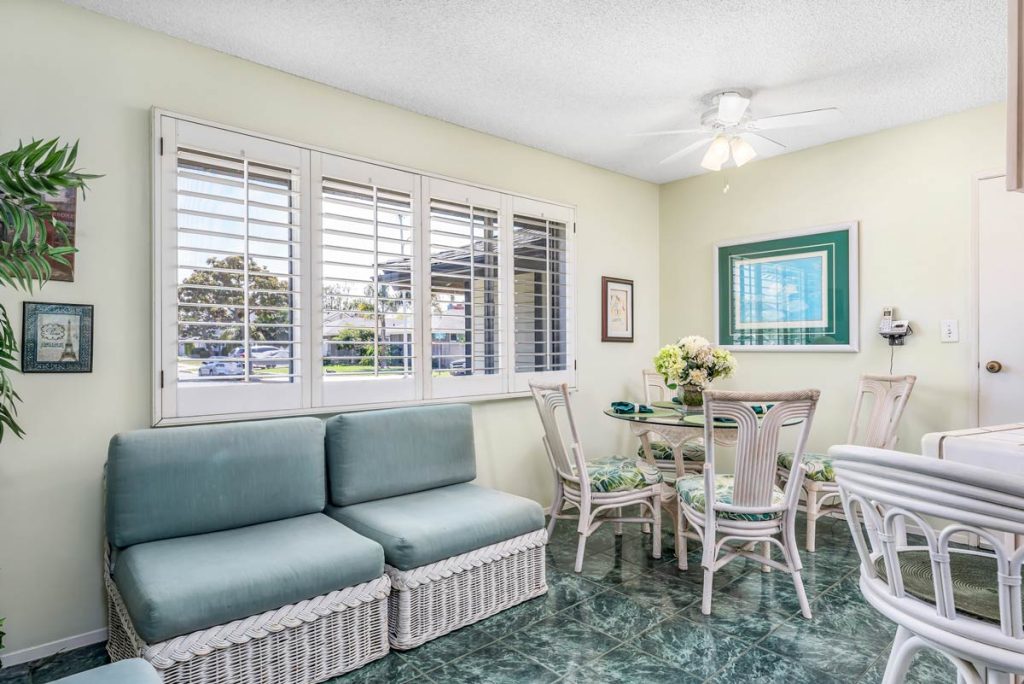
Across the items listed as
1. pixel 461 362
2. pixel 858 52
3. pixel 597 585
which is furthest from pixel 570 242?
pixel 597 585

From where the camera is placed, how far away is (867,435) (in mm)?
3598

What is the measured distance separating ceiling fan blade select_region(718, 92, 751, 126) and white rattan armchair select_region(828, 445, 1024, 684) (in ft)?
7.82

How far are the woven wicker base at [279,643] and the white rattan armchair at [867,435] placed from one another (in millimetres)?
2467

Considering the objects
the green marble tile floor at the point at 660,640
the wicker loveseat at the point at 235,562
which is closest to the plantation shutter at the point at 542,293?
the green marble tile floor at the point at 660,640

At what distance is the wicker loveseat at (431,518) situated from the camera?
2.38 m

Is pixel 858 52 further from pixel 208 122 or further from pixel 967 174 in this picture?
pixel 208 122

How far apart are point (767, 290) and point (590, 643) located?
300 centimetres

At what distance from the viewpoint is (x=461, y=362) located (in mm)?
3557

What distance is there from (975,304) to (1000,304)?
114mm

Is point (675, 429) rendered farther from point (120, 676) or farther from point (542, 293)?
point (120, 676)

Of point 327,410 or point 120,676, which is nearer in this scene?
point 120,676

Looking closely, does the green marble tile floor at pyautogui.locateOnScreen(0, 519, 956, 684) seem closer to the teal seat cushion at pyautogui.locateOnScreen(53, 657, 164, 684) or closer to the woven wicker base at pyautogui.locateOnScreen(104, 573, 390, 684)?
the woven wicker base at pyautogui.locateOnScreen(104, 573, 390, 684)

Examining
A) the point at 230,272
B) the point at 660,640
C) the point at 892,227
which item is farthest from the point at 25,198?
the point at 892,227

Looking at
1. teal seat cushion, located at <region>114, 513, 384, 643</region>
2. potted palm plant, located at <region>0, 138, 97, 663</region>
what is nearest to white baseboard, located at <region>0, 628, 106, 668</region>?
teal seat cushion, located at <region>114, 513, 384, 643</region>
